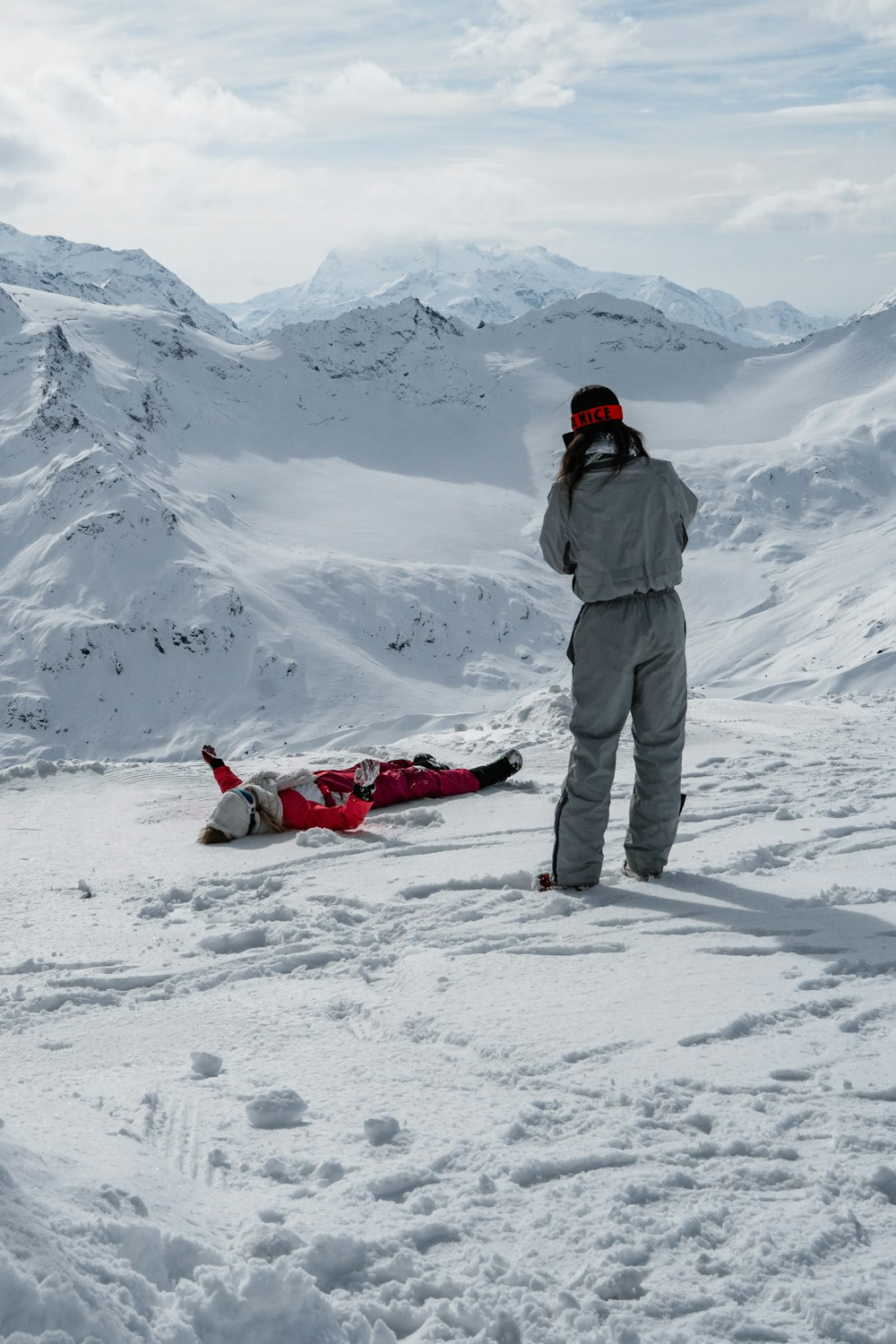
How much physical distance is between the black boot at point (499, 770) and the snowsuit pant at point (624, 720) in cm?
225

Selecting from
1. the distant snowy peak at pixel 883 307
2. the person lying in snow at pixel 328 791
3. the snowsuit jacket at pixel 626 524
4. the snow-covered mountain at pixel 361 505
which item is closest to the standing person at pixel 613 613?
the snowsuit jacket at pixel 626 524

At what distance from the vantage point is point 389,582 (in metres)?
57.8

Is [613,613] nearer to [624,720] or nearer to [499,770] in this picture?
[624,720]

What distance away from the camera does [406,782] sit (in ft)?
20.7

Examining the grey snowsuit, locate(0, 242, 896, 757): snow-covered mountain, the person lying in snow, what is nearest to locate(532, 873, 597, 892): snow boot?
the grey snowsuit

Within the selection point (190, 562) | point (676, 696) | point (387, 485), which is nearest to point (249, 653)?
point (190, 562)

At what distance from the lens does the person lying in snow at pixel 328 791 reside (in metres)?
5.61

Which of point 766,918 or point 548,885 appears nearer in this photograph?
point 766,918

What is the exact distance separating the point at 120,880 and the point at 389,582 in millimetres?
53185

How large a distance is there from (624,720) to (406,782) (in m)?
2.41

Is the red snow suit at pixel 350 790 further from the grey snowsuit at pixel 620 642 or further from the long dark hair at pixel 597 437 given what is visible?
the long dark hair at pixel 597 437

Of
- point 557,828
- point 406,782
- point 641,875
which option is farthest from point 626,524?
point 406,782

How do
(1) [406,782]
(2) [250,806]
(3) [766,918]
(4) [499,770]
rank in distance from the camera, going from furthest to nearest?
(4) [499,770] < (1) [406,782] < (2) [250,806] < (3) [766,918]

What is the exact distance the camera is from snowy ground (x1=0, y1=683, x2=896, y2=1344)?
1742mm
